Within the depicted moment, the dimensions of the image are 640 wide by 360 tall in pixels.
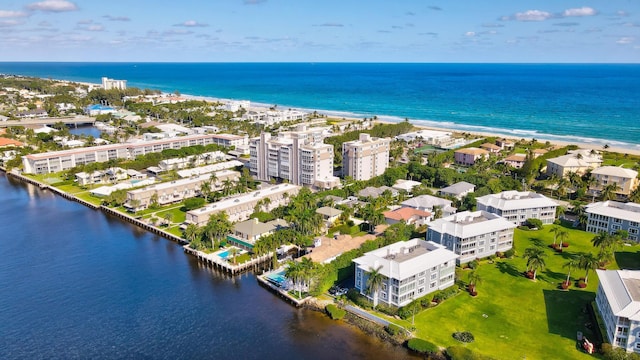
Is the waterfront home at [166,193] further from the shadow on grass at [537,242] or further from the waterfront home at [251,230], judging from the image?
the shadow on grass at [537,242]

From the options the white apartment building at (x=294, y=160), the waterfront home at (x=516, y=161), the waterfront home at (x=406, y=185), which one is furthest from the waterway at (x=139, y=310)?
the waterfront home at (x=516, y=161)

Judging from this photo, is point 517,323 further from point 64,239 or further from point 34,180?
point 34,180

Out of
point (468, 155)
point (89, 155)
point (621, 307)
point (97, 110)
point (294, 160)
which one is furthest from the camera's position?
point (97, 110)

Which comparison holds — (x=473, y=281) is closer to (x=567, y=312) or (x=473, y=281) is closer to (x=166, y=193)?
(x=567, y=312)

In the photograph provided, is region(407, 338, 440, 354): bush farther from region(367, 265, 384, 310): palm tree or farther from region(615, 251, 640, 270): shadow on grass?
region(615, 251, 640, 270): shadow on grass

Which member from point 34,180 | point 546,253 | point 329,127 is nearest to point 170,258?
point 546,253

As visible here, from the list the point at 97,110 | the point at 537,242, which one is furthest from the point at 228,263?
the point at 97,110
